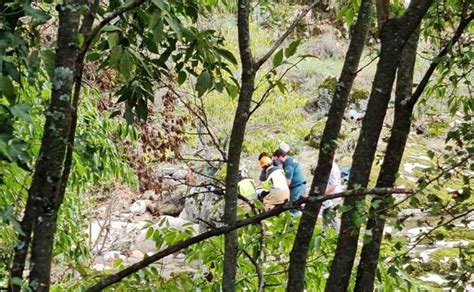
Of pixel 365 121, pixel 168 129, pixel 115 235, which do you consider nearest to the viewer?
pixel 365 121

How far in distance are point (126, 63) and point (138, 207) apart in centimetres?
810

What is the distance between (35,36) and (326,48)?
11.0m

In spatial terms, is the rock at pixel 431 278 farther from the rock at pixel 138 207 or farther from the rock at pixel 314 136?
the rock at pixel 138 207

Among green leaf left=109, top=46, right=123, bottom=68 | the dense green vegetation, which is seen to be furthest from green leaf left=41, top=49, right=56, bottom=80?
green leaf left=109, top=46, right=123, bottom=68

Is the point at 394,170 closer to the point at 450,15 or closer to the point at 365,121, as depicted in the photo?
the point at 365,121

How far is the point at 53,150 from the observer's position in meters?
0.94

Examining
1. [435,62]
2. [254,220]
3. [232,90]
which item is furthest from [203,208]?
[254,220]

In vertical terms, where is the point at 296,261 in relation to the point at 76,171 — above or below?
below

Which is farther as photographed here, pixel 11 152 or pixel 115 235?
pixel 115 235

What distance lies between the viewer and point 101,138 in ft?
9.70

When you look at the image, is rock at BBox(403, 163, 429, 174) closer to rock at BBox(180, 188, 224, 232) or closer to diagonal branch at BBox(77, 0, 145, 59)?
rock at BBox(180, 188, 224, 232)

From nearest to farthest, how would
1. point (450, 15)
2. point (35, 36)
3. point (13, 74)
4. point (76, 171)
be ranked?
point (13, 74), point (35, 36), point (450, 15), point (76, 171)

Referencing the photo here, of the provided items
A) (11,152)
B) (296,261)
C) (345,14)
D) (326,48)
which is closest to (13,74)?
(11,152)

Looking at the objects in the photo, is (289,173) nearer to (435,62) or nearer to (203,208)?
(203,208)
